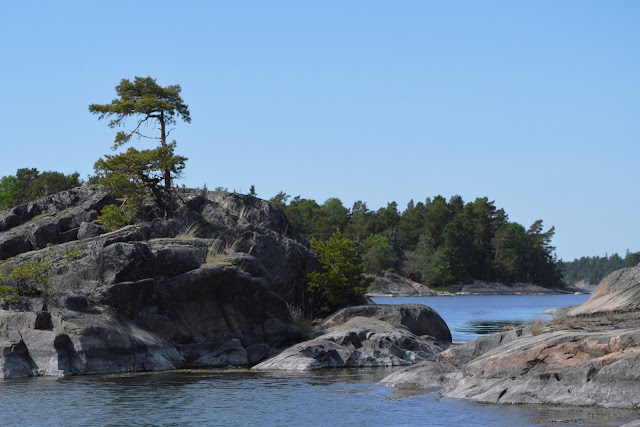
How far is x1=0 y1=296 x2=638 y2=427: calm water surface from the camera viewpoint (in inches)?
991

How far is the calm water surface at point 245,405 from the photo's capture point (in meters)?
25.2

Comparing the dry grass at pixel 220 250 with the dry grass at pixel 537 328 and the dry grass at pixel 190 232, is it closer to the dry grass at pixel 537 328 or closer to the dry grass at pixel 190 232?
the dry grass at pixel 190 232

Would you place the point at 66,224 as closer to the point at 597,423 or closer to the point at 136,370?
the point at 136,370

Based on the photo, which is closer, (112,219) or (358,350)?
(358,350)

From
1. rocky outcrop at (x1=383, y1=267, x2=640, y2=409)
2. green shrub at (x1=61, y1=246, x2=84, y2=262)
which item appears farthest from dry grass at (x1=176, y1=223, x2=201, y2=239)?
rocky outcrop at (x1=383, y1=267, x2=640, y2=409)

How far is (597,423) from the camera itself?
23.0m

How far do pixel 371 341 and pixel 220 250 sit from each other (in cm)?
944

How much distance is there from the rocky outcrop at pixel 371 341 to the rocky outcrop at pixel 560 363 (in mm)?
6075

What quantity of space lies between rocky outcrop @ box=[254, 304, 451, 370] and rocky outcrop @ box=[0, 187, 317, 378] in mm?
2759

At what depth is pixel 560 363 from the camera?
27.3m

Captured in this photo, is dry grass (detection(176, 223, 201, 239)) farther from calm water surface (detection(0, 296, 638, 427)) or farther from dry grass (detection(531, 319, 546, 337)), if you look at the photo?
dry grass (detection(531, 319, 546, 337))

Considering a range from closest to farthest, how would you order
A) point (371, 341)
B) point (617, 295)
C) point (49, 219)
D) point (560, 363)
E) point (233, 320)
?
point (560, 363) → point (617, 295) → point (371, 341) → point (233, 320) → point (49, 219)

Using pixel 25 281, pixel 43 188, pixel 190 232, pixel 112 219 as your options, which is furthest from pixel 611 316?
pixel 43 188

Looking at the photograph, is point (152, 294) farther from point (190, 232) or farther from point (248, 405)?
point (248, 405)
